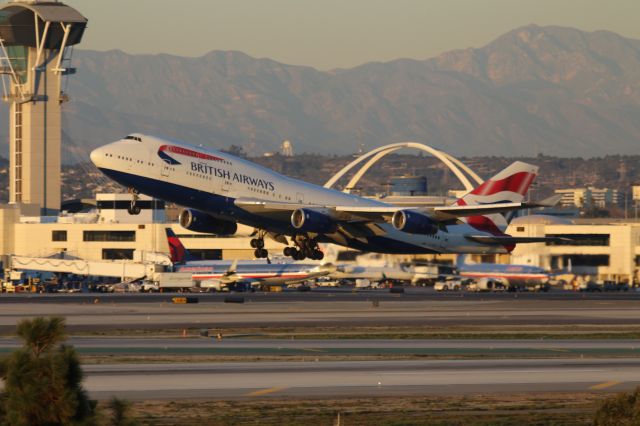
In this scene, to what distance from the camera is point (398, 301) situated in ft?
347

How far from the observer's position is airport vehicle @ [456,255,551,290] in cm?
13112

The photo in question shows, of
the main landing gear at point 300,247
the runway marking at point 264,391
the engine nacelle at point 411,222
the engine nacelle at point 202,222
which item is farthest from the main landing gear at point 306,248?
the runway marking at point 264,391

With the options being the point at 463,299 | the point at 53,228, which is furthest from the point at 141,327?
the point at 53,228

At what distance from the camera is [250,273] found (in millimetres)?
137125

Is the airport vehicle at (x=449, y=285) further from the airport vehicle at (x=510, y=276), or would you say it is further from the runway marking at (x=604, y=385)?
the runway marking at (x=604, y=385)

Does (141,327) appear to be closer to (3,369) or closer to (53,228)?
(3,369)

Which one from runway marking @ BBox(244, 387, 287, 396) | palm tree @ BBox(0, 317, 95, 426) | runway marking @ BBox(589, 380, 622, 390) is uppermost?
palm tree @ BBox(0, 317, 95, 426)

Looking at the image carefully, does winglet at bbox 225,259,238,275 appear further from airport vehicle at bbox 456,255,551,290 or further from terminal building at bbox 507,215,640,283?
terminal building at bbox 507,215,640,283

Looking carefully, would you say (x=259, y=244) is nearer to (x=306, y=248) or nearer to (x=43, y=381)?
(x=306, y=248)

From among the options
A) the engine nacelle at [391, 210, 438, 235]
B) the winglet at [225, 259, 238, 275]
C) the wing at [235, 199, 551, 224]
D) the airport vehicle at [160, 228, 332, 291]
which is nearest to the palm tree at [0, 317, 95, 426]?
the wing at [235, 199, 551, 224]

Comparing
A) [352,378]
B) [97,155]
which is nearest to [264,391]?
[352,378]

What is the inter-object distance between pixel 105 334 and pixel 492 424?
36.2 meters

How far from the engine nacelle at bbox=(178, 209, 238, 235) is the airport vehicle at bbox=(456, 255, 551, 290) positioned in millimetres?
58508

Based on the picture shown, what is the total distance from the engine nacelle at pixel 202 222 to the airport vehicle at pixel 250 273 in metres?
55.0
